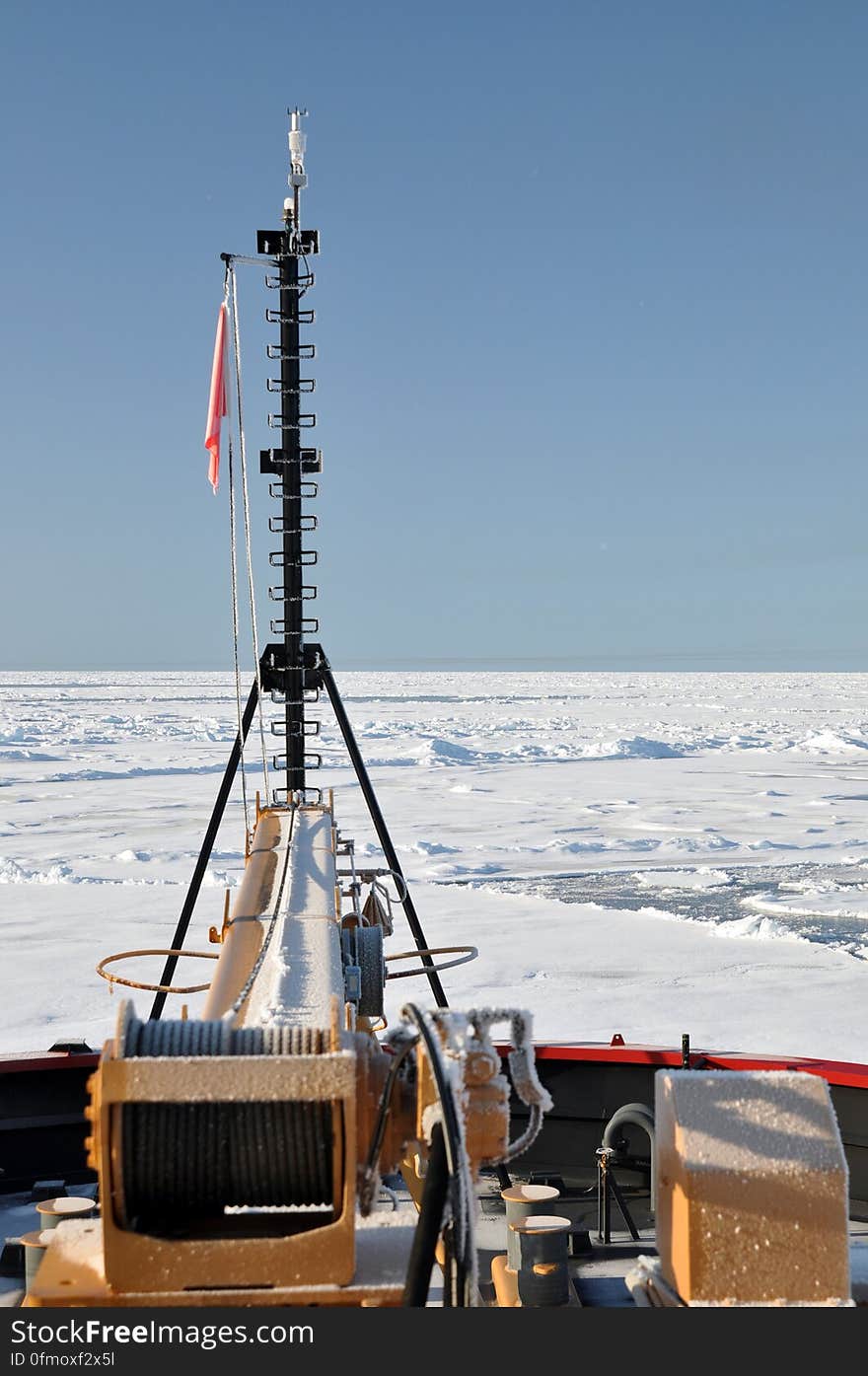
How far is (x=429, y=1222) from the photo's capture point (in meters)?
2.82

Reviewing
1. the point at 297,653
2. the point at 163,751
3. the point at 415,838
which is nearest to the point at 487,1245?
the point at 297,653

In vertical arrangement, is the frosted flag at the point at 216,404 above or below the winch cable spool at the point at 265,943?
above

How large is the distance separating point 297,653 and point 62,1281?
7.68 metres

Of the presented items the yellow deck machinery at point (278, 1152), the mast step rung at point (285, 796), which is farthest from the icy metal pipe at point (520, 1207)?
the mast step rung at point (285, 796)

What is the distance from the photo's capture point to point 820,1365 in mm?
3047

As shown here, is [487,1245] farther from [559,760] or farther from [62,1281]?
[559,760]

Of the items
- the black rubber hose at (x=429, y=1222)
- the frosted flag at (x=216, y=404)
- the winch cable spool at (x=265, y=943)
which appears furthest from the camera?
the frosted flag at (x=216, y=404)

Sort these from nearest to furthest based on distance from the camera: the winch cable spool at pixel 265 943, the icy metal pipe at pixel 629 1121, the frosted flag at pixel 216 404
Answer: the winch cable spool at pixel 265 943 → the icy metal pipe at pixel 629 1121 → the frosted flag at pixel 216 404

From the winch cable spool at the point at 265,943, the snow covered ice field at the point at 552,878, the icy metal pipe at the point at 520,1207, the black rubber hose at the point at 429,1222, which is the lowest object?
the snow covered ice field at the point at 552,878

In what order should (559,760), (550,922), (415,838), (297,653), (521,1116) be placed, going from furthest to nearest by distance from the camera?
1. (559,760)
2. (415,838)
3. (550,922)
4. (297,653)
5. (521,1116)

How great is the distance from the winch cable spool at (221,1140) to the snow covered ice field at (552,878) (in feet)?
32.0

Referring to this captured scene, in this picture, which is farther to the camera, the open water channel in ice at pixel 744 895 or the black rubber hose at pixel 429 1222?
the open water channel in ice at pixel 744 895

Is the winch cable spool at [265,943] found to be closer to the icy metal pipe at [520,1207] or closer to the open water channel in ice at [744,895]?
the icy metal pipe at [520,1207]

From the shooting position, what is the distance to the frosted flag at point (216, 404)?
10188mm
